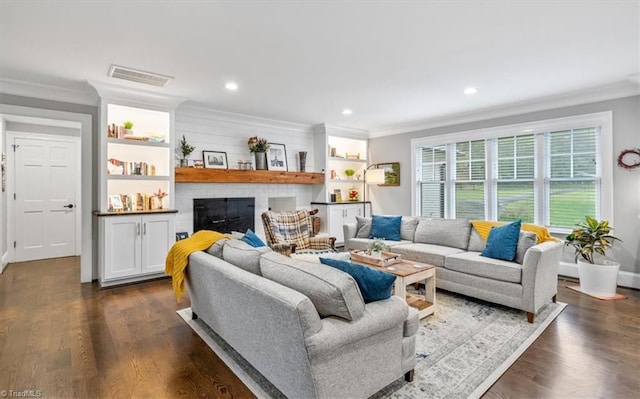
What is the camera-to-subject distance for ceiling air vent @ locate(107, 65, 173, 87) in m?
3.50

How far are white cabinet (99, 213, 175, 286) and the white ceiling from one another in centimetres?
174

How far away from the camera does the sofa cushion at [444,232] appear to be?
4195 millimetres

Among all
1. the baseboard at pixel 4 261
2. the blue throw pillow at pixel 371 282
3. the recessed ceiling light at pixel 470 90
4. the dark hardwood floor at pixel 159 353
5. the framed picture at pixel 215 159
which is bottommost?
the dark hardwood floor at pixel 159 353

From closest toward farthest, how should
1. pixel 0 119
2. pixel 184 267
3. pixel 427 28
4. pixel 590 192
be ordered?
pixel 427 28, pixel 184 267, pixel 590 192, pixel 0 119

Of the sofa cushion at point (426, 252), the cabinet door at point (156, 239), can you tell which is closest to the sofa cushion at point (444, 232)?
the sofa cushion at point (426, 252)

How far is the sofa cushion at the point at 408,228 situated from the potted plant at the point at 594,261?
1868 mm

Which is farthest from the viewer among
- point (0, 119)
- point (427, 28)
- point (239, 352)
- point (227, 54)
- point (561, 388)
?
point (0, 119)

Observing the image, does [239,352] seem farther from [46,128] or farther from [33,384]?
[46,128]

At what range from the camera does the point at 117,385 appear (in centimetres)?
210

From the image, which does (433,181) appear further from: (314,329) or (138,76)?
(314,329)

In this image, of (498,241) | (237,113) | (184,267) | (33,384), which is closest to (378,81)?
(498,241)

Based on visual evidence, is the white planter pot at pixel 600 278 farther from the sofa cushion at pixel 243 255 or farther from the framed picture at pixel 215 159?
the framed picture at pixel 215 159

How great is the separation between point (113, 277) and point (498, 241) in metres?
4.65

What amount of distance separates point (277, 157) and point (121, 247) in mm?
2943
